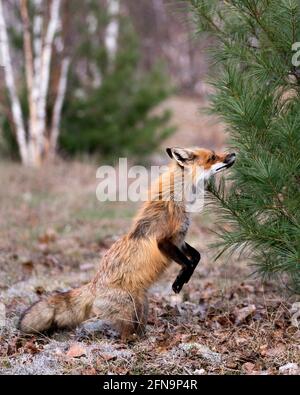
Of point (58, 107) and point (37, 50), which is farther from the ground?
point (37, 50)

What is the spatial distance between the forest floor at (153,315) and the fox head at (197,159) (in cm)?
125

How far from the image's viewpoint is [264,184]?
5.44m

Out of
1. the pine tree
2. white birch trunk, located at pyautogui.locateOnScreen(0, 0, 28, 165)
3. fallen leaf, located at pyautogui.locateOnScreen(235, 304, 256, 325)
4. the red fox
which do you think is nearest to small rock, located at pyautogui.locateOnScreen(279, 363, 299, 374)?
the pine tree

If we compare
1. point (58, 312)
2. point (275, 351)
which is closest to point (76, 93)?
point (58, 312)

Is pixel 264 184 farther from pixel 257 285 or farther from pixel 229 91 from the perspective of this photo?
pixel 257 285

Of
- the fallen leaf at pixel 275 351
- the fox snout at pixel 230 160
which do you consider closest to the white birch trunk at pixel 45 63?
the fox snout at pixel 230 160

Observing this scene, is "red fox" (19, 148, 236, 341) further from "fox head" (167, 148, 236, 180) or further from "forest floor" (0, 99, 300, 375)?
"forest floor" (0, 99, 300, 375)

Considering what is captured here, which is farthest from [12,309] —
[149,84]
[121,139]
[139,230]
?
[149,84]

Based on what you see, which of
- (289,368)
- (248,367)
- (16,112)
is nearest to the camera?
(289,368)

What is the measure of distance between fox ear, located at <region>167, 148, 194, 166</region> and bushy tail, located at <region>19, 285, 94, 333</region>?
5.15ft

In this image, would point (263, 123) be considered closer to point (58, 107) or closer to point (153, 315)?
point (153, 315)

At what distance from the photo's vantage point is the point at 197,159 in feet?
20.7

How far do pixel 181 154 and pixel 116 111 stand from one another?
12.4 metres

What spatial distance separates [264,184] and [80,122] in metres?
13.7
